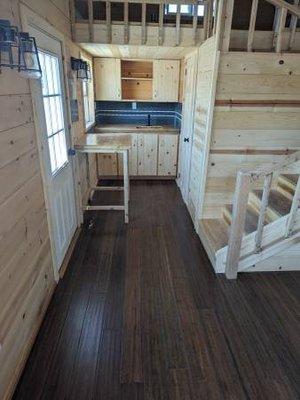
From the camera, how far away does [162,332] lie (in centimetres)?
205

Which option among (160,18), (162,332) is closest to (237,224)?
(162,332)

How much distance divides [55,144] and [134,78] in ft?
10.6

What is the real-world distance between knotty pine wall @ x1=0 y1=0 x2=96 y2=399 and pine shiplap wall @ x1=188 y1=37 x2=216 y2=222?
167 cm

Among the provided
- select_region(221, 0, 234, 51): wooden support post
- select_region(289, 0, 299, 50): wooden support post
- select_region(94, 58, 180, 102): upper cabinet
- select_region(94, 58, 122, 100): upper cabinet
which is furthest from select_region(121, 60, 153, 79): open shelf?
select_region(289, 0, 299, 50): wooden support post

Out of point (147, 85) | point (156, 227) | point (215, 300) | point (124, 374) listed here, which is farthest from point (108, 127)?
point (124, 374)

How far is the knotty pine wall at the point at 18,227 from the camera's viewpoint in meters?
1.52

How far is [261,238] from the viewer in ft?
8.25

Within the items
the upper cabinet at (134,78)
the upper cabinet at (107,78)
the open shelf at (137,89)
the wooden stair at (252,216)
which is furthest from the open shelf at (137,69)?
the wooden stair at (252,216)

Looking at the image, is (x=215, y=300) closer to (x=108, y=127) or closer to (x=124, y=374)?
(x=124, y=374)

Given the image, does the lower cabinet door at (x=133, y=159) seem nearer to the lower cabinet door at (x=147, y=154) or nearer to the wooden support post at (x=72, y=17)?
the lower cabinet door at (x=147, y=154)

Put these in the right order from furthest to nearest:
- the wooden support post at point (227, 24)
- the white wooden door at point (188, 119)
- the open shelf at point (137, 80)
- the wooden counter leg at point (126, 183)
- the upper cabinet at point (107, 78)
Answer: the open shelf at point (137, 80), the upper cabinet at point (107, 78), the white wooden door at point (188, 119), the wooden counter leg at point (126, 183), the wooden support post at point (227, 24)

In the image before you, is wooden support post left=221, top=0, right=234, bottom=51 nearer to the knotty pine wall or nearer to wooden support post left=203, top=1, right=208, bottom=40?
wooden support post left=203, top=1, right=208, bottom=40

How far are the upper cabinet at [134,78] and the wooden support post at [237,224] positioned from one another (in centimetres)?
343

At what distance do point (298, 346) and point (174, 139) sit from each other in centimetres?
390
